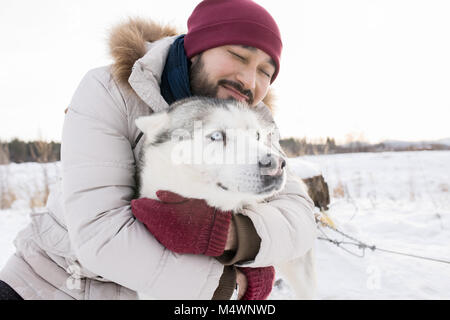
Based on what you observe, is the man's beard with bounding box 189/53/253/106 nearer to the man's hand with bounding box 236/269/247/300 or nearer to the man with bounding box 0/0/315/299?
the man with bounding box 0/0/315/299

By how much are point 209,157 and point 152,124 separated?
0.36 metres

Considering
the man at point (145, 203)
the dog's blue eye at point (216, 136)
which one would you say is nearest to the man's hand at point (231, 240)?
the man at point (145, 203)

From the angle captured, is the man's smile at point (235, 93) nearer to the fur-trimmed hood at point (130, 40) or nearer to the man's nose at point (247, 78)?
the man's nose at point (247, 78)

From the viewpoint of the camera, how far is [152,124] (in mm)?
1442

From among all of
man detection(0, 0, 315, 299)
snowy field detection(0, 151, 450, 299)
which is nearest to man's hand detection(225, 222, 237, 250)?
man detection(0, 0, 315, 299)

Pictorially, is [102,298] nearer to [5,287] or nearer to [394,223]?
[5,287]

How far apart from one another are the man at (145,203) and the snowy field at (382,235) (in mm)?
1526

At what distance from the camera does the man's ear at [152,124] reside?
1.41 meters

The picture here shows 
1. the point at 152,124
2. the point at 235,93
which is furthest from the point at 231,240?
the point at 235,93

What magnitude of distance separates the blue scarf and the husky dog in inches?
5.6

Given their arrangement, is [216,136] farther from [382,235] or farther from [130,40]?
[382,235]

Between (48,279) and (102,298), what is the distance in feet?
1.03
